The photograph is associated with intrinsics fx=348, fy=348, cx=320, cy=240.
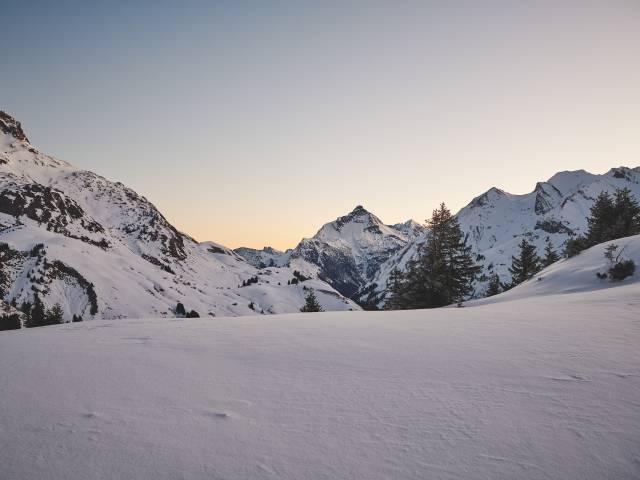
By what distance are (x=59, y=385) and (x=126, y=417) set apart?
146 cm

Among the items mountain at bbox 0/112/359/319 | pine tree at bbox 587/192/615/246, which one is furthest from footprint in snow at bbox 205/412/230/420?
mountain at bbox 0/112/359/319

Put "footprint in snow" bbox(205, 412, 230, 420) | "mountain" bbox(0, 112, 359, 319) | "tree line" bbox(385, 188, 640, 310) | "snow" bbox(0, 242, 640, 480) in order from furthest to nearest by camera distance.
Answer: "mountain" bbox(0, 112, 359, 319) → "tree line" bbox(385, 188, 640, 310) → "footprint in snow" bbox(205, 412, 230, 420) → "snow" bbox(0, 242, 640, 480)

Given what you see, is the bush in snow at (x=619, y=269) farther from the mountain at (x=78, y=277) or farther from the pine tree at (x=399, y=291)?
the mountain at (x=78, y=277)

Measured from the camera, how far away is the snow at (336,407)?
235cm

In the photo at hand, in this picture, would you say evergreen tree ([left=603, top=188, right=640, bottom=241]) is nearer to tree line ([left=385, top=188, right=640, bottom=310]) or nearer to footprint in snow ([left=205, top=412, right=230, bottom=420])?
tree line ([left=385, top=188, right=640, bottom=310])

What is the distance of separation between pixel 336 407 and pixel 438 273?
84.4 feet

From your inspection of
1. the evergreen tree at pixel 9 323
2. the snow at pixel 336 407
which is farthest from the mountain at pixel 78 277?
the snow at pixel 336 407

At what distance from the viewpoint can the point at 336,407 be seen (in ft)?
10.7

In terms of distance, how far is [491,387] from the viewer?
3494 millimetres

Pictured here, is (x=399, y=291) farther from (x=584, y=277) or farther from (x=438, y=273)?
(x=584, y=277)

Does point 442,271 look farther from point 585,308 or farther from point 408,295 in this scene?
point 585,308

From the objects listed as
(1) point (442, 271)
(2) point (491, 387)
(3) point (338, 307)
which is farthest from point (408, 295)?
(3) point (338, 307)

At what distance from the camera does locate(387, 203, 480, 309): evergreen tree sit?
1035 inches

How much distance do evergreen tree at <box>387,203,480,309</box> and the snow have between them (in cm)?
2073
